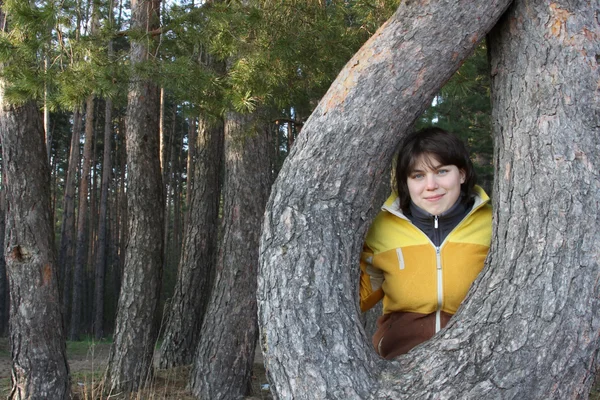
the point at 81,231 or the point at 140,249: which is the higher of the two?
the point at 140,249

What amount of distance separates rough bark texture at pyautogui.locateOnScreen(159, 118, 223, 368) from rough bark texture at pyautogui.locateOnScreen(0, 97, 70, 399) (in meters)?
2.88

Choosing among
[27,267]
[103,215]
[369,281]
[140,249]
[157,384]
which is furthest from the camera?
[103,215]

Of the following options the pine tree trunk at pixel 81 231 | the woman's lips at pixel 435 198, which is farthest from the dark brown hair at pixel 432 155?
the pine tree trunk at pixel 81 231

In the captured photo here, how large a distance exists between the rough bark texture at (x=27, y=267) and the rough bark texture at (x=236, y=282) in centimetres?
170

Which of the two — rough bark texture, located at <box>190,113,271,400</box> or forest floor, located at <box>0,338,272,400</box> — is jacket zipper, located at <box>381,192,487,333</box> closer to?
forest floor, located at <box>0,338,272,400</box>

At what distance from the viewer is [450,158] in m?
2.39

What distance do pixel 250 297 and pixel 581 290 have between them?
4.95m

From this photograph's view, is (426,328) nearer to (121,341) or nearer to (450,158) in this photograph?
→ (450,158)

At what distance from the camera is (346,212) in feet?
6.84

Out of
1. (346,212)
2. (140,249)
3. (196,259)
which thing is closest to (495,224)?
(346,212)

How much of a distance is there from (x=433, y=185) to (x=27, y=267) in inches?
170

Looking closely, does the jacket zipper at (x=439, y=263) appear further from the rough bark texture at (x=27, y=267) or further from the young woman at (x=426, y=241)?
the rough bark texture at (x=27, y=267)

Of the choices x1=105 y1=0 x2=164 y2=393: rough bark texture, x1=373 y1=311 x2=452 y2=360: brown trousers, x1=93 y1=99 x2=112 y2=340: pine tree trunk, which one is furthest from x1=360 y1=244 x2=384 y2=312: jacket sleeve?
→ x1=93 y1=99 x2=112 y2=340: pine tree trunk

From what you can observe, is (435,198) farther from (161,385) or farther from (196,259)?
(196,259)
